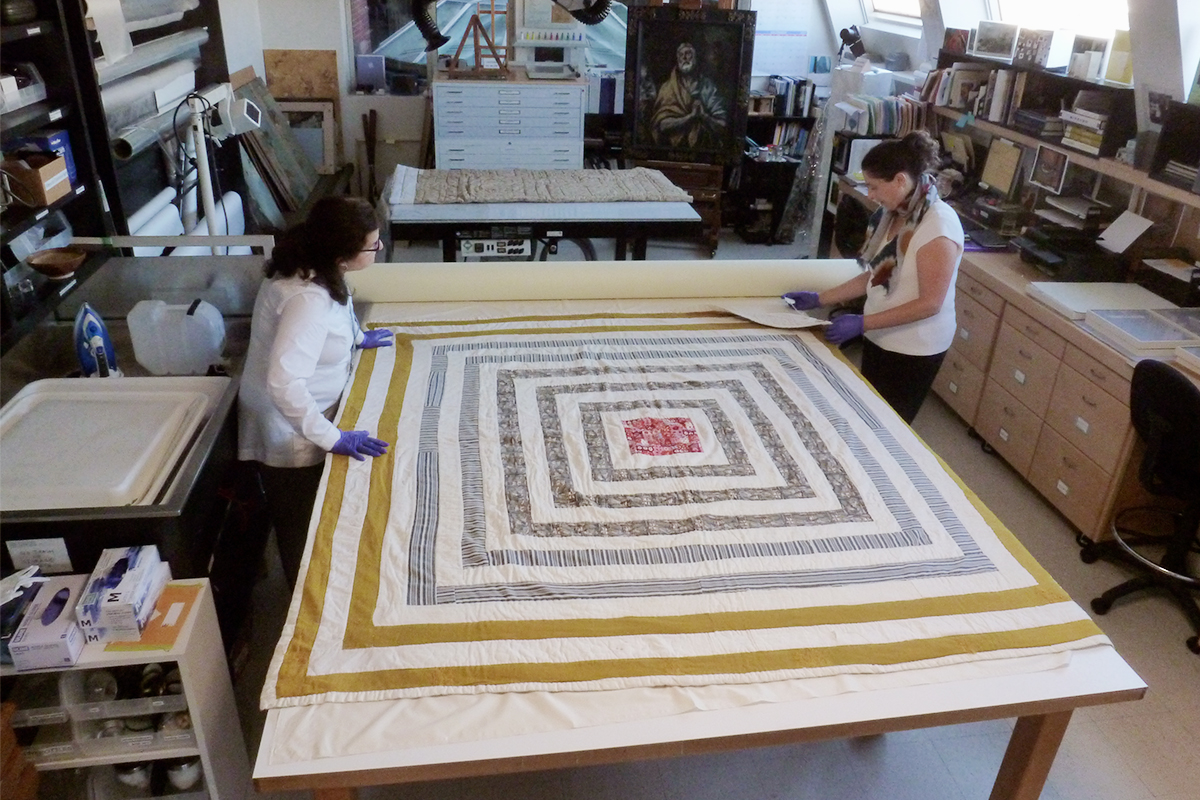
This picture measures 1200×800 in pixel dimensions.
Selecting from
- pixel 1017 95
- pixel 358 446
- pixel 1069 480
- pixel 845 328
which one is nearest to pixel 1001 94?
pixel 1017 95

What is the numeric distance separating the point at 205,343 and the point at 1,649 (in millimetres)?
1065

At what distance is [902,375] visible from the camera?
2695 mm

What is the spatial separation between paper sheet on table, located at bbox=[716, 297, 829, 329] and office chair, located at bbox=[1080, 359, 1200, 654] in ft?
3.20

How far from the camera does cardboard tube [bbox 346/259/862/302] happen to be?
299cm

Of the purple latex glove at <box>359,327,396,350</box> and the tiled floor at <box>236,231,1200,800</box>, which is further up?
the purple latex glove at <box>359,327,396,350</box>

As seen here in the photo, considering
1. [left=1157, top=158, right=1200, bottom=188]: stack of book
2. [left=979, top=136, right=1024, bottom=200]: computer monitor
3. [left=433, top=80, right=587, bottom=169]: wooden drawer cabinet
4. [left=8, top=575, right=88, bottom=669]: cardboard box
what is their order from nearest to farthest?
[left=8, top=575, right=88, bottom=669]: cardboard box < [left=1157, top=158, right=1200, bottom=188]: stack of book < [left=979, top=136, right=1024, bottom=200]: computer monitor < [left=433, top=80, right=587, bottom=169]: wooden drawer cabinet

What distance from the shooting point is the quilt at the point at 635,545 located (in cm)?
150

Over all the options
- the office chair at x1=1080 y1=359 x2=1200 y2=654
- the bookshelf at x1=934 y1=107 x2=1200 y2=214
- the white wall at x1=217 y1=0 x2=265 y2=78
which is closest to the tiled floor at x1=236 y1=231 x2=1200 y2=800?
the office chair at x1=1080 y1=359 x2=1200 y2=654

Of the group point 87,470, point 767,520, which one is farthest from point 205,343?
point 767,520

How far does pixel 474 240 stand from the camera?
3.97 m

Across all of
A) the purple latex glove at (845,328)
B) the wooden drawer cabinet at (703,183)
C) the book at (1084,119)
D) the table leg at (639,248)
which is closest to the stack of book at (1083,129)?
the book at (1084,119)

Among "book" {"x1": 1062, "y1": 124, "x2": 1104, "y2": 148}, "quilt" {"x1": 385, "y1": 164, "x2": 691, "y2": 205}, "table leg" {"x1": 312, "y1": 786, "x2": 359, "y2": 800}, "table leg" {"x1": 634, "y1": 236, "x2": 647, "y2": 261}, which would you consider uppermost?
"book" {"x1": 1062, "y1": 124, "x2": 1104, "y2": 148}

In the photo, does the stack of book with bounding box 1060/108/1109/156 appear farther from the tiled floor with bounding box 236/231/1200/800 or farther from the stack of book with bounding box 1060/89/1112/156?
the tiled floor with bounding box 236/231/1200/800

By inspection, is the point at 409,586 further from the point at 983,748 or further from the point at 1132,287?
the point at 1132,287
